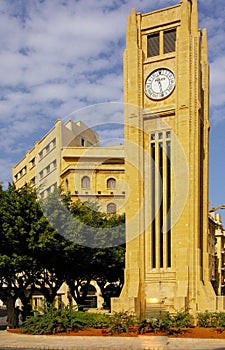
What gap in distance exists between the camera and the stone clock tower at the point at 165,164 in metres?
36.3

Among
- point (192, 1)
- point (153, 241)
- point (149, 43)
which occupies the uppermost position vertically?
point (192, 1)

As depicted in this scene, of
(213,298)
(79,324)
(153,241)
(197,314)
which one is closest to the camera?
(79,324)

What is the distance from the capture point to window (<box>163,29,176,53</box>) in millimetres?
39594

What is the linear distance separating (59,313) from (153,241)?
11.2m

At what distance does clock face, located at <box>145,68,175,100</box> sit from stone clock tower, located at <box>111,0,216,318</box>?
0.07 meters

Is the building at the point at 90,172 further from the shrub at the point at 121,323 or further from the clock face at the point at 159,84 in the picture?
the shrub at the point at 121,323

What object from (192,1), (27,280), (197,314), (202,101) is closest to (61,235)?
(27,280)

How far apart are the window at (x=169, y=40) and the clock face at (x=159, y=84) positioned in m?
1.70

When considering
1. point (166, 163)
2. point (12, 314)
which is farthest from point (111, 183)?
point (12, 314)

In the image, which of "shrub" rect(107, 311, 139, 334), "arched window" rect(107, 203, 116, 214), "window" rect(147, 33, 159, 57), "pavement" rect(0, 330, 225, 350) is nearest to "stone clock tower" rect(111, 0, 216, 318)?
"window" rect(147, 33, 159, 57)

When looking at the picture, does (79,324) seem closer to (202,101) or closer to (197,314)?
(197,314)

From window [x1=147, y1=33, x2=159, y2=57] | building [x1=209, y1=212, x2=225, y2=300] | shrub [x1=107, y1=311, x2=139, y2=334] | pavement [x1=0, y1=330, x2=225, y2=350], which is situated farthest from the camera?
building [x1=209, y1=212, x2=225, y2=300]

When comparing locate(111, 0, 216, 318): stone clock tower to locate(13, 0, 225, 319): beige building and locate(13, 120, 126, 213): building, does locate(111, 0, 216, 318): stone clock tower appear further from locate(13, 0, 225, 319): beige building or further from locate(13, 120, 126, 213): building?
locate(13, 120, 126, 213): building

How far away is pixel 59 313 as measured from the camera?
29203mm
